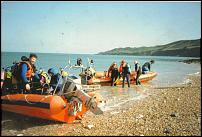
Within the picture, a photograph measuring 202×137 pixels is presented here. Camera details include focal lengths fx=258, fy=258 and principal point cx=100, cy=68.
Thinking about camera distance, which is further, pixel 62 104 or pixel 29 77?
pixel 29 77

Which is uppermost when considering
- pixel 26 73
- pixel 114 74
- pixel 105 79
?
pixel 26 73

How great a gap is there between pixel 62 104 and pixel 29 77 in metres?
1.66

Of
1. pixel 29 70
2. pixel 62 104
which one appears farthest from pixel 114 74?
pixel 62 104

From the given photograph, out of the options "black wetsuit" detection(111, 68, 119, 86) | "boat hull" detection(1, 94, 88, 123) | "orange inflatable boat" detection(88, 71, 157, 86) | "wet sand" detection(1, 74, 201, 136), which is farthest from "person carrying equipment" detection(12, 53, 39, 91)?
"black wetsuit" detection(111, 68, 119, 86)

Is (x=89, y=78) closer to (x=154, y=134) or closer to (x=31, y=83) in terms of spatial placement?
(x=31, y=83)

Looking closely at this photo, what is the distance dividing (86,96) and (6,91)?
3.23 metres

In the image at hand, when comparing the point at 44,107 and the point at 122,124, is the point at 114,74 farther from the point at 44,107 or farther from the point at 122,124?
the point at 44,107

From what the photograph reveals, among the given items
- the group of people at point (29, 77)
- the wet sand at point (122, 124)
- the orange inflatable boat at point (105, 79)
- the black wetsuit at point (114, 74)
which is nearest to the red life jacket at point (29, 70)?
the group of people at point (29, 77)

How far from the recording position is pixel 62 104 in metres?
7.55

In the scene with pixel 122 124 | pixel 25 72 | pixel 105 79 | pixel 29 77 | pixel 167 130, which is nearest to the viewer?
pixel 167 130

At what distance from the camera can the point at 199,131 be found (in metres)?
7.15

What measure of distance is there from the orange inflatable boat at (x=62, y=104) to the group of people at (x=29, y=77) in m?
0.48

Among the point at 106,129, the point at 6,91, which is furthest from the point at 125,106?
the point at 6,91

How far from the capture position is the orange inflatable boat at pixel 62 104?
7465 millimetres
